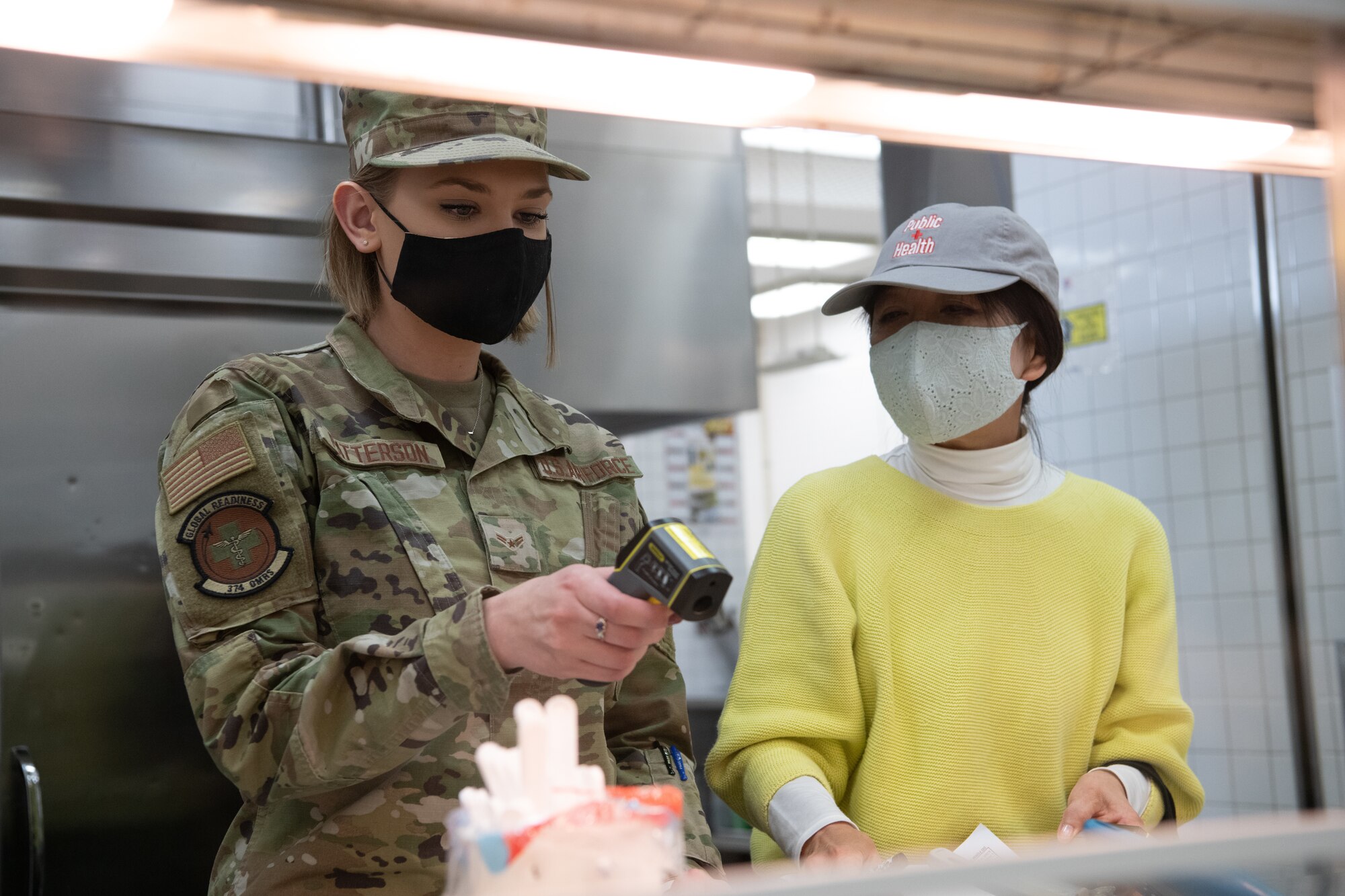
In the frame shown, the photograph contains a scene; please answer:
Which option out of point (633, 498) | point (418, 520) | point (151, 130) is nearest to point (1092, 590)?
point (633, 498)

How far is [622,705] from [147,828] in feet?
2.97

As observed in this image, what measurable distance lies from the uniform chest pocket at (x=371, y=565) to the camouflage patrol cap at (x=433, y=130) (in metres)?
0.39

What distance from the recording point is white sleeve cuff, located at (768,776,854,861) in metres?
1.53

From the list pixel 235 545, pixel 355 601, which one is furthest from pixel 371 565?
pixel 235 545

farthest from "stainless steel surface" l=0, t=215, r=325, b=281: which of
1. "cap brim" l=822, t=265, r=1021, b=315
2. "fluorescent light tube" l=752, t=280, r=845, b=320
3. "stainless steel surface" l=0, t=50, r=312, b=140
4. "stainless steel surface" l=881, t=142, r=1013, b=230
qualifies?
"fluorescent light tube" l=752, t=280, r=845, b=320

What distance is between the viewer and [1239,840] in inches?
28.5

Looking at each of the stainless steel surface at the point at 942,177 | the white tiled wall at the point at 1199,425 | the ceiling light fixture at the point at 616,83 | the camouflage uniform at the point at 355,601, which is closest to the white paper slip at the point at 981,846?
the camouflage uniform at the point at 355,601

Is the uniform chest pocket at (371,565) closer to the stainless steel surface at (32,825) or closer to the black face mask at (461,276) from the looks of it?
the black face mask at (461,276)

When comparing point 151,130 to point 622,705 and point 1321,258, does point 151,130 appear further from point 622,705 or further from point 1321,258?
point 1321,258

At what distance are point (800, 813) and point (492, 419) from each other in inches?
24.2

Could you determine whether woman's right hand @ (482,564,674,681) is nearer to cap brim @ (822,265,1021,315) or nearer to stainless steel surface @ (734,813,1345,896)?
stainless steel surface @ (734,813,1345,896)

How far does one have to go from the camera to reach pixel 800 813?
1.55m

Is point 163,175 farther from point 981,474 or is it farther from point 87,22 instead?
point 981,474

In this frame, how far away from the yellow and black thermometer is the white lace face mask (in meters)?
0.86
